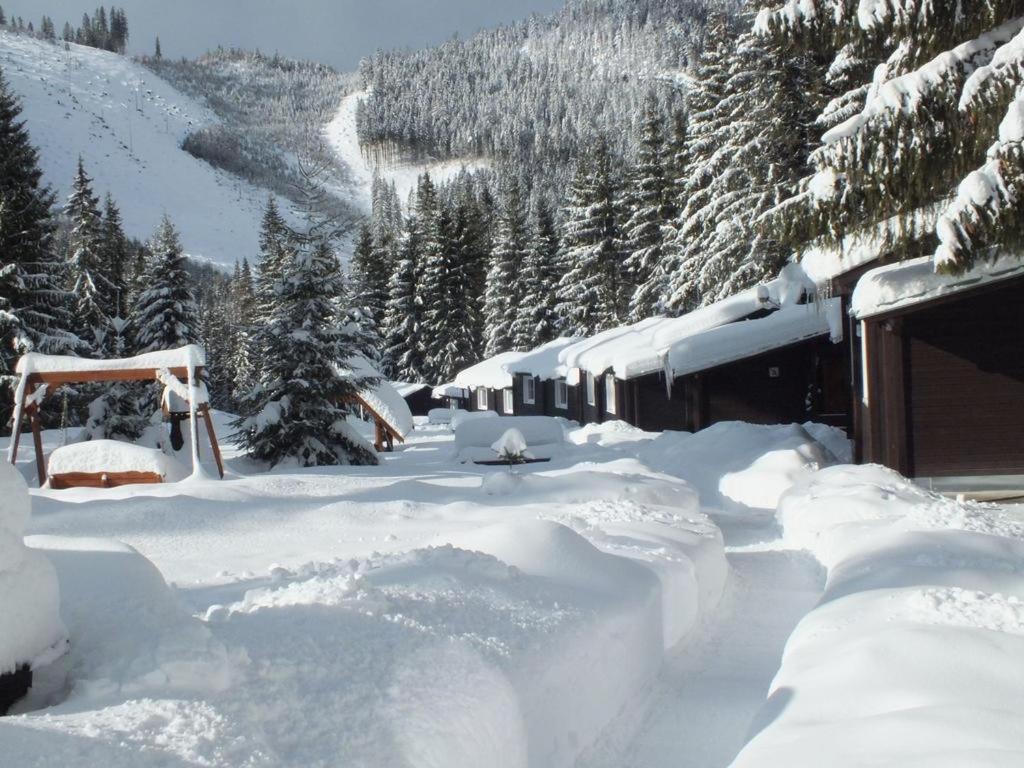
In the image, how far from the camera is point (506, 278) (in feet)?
152

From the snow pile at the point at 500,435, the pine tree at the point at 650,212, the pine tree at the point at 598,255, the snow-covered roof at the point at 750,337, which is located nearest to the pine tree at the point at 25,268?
the snow pile at the point at 500,435

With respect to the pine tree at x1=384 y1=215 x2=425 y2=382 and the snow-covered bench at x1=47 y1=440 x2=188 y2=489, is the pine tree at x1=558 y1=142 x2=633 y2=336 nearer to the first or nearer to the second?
the pine tree at x1=384 y1=215 x2=425 y2=382

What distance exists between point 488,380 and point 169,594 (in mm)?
33236

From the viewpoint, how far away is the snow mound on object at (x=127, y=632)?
11.1 feet

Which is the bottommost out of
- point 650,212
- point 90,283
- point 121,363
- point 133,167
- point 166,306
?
point 121,363

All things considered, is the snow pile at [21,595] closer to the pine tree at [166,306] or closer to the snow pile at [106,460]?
the snow pile at [106,460]

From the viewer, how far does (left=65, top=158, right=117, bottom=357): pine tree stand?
31.3m

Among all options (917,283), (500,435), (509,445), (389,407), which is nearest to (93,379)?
(509,445)

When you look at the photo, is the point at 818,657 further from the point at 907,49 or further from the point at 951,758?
the point at 907,49

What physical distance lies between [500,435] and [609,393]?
614cm

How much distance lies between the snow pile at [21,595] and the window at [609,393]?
22271mm

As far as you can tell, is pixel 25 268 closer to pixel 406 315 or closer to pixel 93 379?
pixel 93 379

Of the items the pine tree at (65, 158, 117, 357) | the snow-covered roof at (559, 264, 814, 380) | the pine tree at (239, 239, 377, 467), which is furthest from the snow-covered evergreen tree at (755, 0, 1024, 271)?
the pine tree at (65, 158, 117, 357)

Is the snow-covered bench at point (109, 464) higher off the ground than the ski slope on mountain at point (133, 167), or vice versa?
the ski slope on mountain at point (133, 167)
